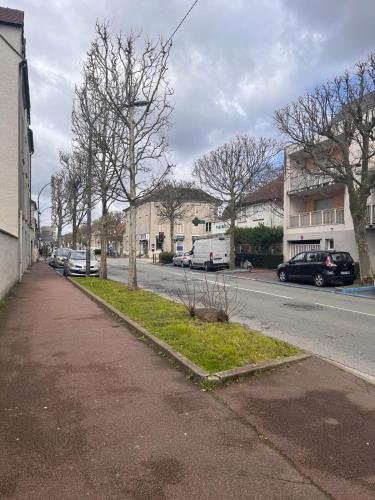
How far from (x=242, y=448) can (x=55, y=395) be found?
7.10ft

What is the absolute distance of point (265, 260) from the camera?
31.4 m

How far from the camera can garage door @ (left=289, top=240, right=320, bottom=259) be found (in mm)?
27000

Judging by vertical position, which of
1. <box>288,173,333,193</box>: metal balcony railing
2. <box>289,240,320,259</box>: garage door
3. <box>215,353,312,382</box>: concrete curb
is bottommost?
<box>215,353,312,382</box>: concrete curb

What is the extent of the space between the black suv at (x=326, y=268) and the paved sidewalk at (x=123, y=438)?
13.6 meters

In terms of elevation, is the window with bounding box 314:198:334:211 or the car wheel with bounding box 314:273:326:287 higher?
the window with bounding box 314:198:334:211

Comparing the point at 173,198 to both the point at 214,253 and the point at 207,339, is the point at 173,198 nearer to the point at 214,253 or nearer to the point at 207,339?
the point at 214,253

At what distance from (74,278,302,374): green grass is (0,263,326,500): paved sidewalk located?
49 centimetres

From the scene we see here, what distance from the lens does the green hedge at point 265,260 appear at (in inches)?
1187

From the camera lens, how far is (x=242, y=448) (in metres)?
3.32

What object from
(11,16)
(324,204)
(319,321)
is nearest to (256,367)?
(319,321)

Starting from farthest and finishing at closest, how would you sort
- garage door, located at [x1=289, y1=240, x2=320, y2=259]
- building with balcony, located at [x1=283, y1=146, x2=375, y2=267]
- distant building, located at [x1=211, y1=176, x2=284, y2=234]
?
1. distant building, located at [x1=211, y1=176, x2=284, y2=234]
2. garage door, located at [x1=289, y1=240, x2=320, y2=259]
3. building with balcony, located at [x1=283, y1=146, x2=375, y2=267]

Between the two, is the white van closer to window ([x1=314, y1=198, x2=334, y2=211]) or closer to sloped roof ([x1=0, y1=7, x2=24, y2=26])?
window ([x1=314, y1=198, x2=334, y2=211])

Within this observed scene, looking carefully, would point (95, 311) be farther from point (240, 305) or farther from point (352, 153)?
point (352, 153)

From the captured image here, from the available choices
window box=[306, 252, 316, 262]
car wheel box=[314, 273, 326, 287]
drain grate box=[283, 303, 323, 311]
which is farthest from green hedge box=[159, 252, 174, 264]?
drain grate box=[283, 303, 323, 311]
